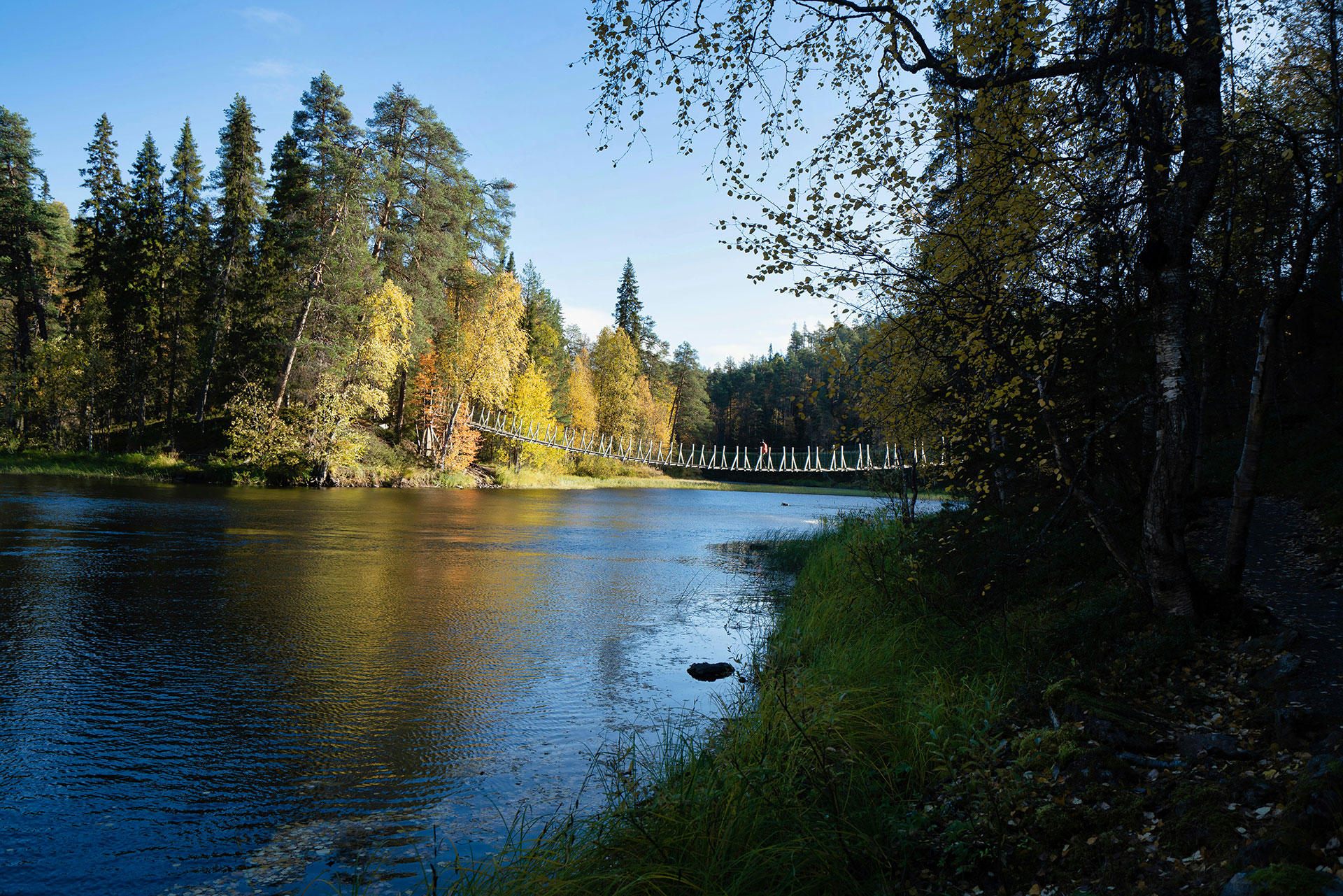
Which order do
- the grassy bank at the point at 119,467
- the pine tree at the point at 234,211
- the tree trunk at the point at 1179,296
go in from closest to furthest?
1. the tree trunk at the point at 1179,296
2. the grassy bank at the point at 119,467
3. the pine tree at the point at 234,211

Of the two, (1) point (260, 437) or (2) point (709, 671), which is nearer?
(2) point (709, 671)

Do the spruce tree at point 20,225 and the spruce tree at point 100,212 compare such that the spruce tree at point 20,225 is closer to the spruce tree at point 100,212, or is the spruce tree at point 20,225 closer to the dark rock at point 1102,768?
the spruce tree at point 100,212

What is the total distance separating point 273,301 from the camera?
2281 centimetres

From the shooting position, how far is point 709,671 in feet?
18.9

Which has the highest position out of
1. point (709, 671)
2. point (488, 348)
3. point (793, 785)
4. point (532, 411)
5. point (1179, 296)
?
point (488, 348)

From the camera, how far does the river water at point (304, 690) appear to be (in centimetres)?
308

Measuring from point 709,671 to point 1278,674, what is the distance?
3.66m

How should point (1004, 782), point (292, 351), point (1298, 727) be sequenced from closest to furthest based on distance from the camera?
point (1298, 727), point (1004, 782), point (292, 351)

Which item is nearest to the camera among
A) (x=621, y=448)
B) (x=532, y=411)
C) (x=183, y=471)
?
(x=183, y=471)

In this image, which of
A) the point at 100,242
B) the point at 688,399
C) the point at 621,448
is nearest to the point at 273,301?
the point at 100,242

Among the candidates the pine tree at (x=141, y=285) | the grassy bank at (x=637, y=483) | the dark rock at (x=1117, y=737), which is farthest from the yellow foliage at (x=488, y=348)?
the dark rock at (x=1117, y=737)

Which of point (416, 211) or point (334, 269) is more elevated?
point (416, 211)

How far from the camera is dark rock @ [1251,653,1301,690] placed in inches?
116

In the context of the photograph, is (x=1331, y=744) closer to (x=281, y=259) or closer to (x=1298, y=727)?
(x=1298, y=727)
